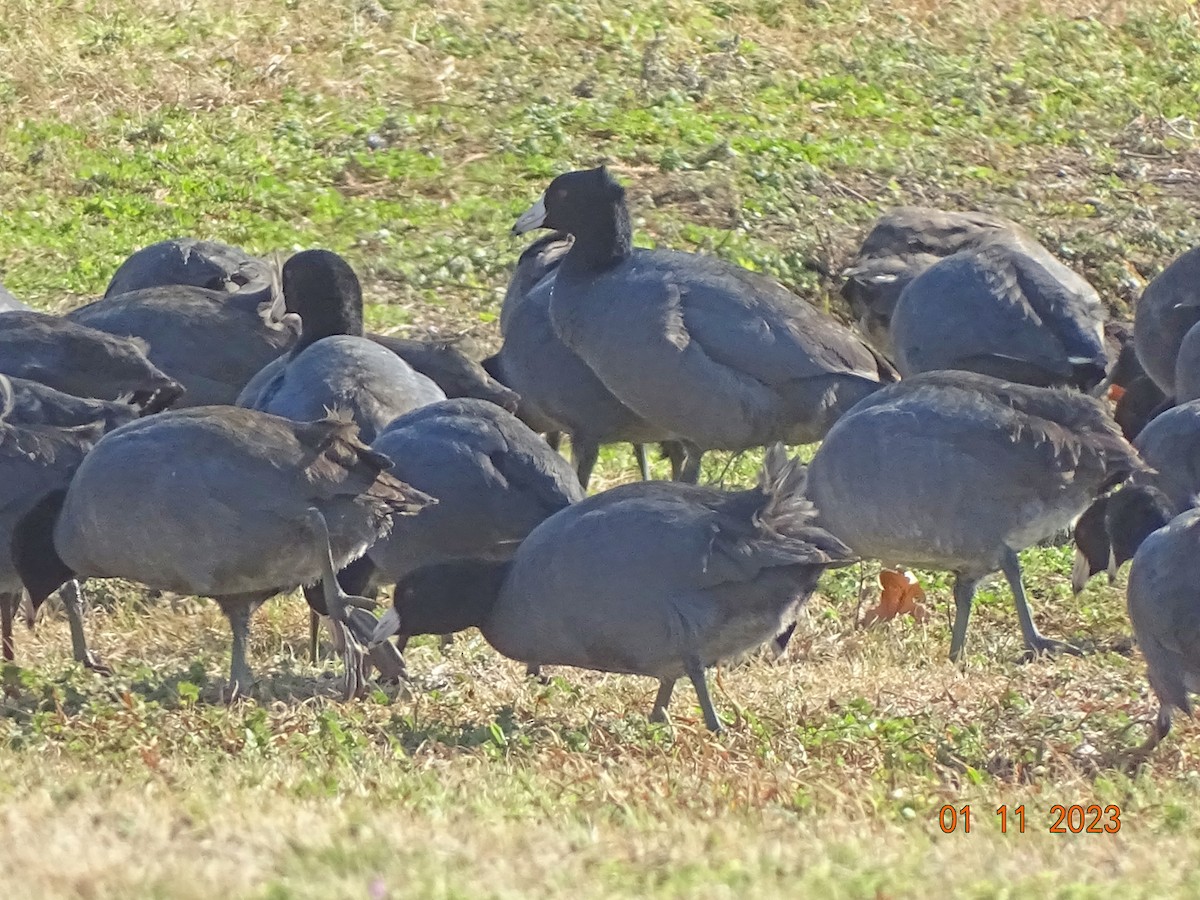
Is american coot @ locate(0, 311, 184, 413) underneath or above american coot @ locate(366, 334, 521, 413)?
above

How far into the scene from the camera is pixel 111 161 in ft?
45.7

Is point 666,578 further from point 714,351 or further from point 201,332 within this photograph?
point 201,332

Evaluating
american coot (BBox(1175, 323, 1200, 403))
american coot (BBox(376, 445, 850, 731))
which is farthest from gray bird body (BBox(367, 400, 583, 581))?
american coot (BBox(1175, 323, 1200, 403))

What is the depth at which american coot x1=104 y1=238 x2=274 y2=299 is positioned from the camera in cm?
1076

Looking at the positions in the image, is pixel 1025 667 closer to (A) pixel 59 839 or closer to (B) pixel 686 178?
(A) pixel 59 839

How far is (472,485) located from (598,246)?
237 cm

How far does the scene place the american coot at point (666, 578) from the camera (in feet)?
20.7

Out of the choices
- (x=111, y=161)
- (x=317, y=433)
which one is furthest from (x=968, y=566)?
(x=111, y=161)

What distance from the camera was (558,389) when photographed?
9.88 meters

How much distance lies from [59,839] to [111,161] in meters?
10.2

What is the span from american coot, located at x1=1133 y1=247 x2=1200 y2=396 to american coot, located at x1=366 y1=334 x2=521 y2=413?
3.07 metres

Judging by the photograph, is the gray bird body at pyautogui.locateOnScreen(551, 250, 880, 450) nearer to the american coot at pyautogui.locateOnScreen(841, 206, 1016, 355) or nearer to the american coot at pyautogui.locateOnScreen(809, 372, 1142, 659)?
the american coot at pyautogui.locateOnScreen(809, 372, 1142, 659)

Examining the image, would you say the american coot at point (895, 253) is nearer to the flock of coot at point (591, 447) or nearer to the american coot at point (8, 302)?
the flock of coot at point (591, 447)

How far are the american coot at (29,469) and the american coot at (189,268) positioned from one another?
2.99 m
